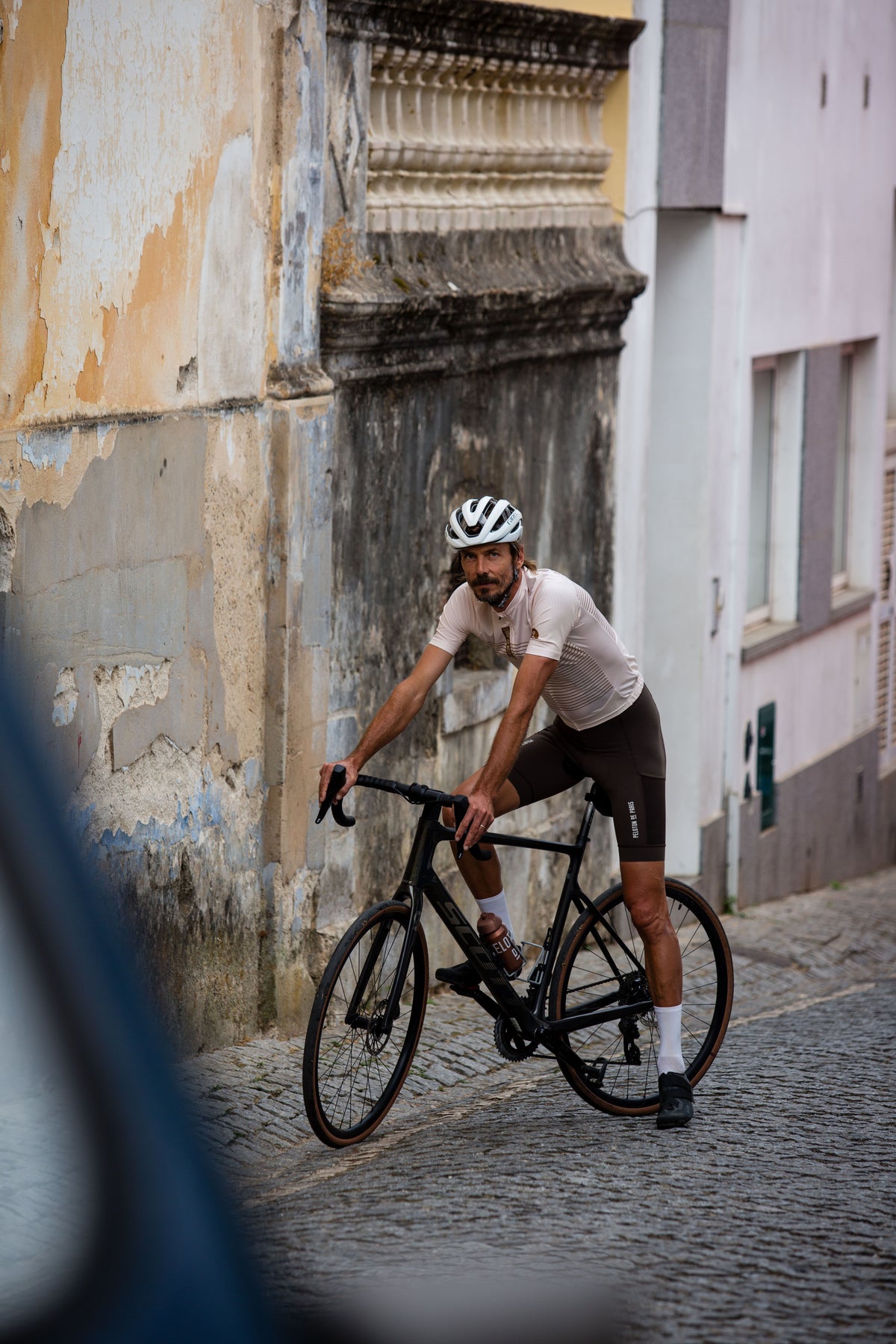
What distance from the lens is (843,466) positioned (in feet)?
45.5

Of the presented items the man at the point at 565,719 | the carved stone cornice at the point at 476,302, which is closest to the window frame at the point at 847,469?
the carved stone cornice at the point at 476,302

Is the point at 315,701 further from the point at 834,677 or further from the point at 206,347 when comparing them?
→ the point at 834,677

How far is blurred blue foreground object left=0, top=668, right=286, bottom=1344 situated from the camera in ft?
5.64

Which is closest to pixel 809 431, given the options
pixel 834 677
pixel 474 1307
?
pixel 834 677

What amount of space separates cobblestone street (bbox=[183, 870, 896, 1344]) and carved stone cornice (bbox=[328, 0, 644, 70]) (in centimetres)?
365

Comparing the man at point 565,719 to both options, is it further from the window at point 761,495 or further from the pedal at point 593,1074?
the window at point 761,495

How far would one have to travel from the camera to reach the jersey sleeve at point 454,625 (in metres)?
5.53

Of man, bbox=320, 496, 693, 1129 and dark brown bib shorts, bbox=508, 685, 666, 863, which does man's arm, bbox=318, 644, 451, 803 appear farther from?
dark brown bib shorts, bbox=508, 685, 666, 863

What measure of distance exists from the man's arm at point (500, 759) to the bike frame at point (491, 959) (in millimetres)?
135

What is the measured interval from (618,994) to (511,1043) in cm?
47

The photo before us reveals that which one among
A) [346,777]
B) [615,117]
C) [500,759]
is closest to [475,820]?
[500,759]

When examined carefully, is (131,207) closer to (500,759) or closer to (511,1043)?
(500,759)

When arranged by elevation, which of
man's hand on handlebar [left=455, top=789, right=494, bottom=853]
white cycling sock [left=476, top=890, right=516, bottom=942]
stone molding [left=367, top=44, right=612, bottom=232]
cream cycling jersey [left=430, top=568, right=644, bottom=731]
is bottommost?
white cycling sock [left=476, top=890, right=516, bottom=942]

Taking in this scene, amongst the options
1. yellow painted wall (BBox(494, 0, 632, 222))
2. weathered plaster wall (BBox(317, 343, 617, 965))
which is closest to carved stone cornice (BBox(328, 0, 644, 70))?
yellow painted wall (BBox(494, 0, 632, 222))
